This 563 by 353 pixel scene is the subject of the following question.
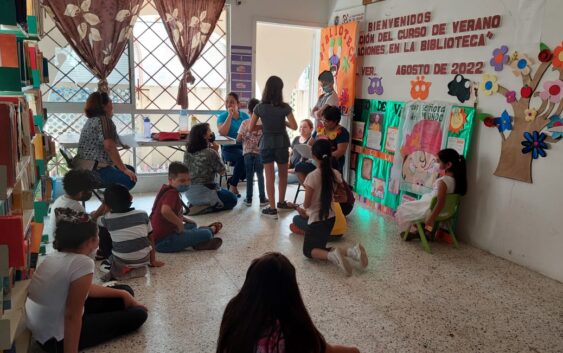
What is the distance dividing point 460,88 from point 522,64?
0.57 m

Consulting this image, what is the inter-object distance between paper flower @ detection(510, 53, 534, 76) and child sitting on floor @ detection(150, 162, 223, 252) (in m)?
2.54

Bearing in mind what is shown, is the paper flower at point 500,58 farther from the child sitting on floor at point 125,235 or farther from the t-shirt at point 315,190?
the child sitting on floor at point 125,235

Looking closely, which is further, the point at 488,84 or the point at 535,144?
the point at 488,84

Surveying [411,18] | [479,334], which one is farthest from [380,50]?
[479,334]

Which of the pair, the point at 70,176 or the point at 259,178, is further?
the point at 259,178

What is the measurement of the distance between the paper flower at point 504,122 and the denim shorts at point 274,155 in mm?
1866

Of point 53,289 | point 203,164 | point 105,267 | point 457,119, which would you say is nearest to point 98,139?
point 203,164

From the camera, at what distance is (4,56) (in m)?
2.31

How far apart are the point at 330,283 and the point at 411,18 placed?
8.88ft

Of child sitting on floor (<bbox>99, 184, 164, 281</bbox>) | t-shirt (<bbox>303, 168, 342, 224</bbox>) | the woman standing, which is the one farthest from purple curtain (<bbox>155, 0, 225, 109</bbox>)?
child sitting on floor (<bbox>99, 184, 164, 281</bbox>)

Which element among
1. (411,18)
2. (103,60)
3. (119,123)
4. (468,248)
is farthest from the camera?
(119,123)

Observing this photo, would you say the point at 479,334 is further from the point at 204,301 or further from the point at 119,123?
the point at 119,123

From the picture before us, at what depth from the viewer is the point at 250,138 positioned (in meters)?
4.54

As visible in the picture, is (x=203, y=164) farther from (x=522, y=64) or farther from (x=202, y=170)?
(x=522, y=64)
